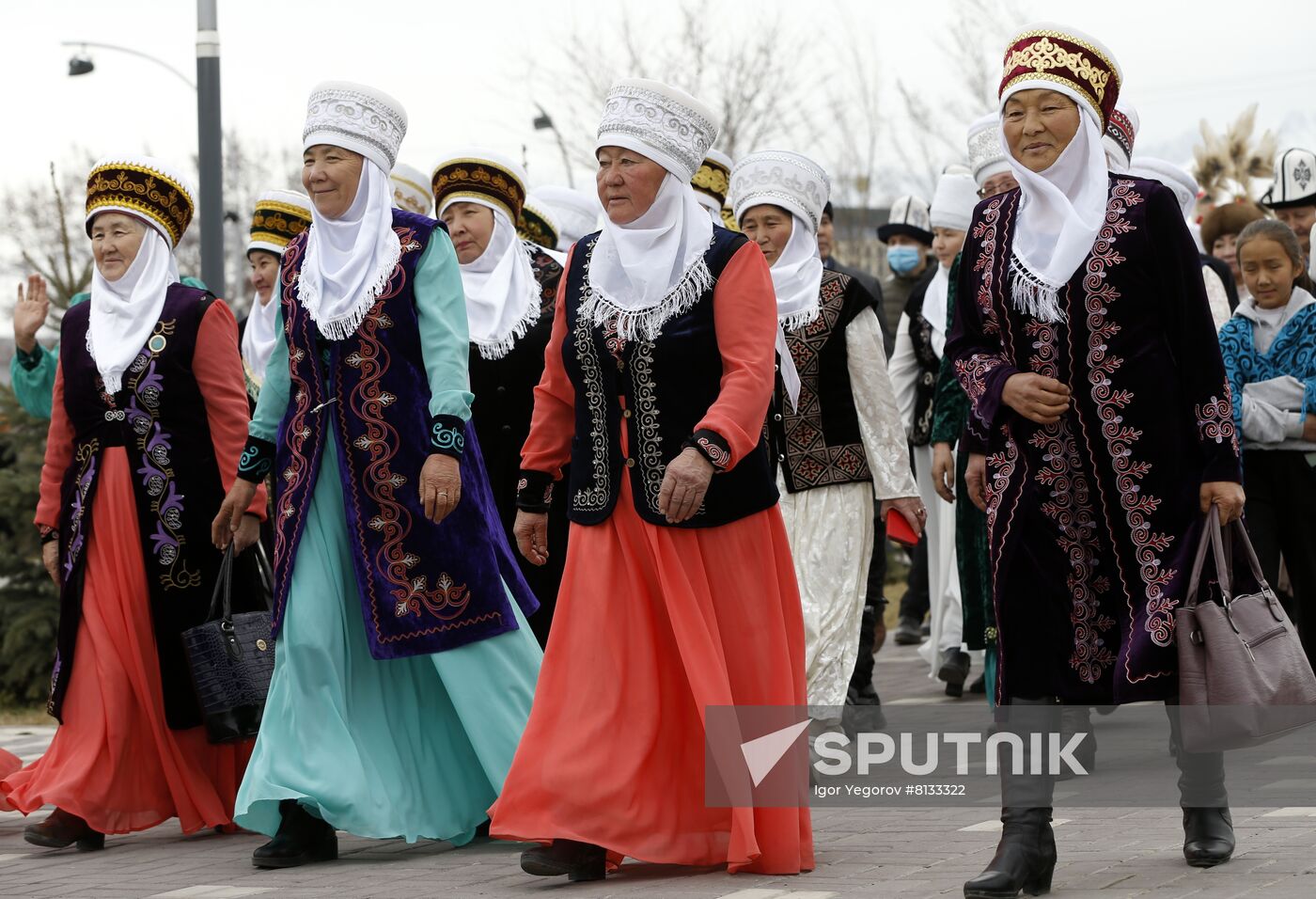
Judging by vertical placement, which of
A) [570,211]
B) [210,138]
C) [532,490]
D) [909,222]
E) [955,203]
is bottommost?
[532,490]

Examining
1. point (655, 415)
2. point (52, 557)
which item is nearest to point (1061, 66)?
point (655, 415)

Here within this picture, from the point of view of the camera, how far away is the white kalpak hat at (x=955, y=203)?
931 cm

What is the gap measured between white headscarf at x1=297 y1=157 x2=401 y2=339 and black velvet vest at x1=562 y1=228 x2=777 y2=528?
88 cm

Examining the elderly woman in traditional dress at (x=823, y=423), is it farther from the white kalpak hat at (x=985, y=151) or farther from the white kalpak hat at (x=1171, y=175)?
the white kalpak hat at (x=1171, y=175)

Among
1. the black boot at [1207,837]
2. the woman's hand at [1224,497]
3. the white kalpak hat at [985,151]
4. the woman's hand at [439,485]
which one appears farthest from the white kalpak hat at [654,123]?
the white kalpak hat at [985,151]

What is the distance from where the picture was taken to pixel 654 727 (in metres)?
5.29

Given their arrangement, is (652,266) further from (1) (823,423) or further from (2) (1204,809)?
(1) (823,423)

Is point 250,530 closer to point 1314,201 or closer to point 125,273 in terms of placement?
point 125,273

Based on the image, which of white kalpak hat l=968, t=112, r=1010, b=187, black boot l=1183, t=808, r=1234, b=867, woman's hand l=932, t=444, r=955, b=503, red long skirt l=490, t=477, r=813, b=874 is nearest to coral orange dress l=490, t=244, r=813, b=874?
red long skirt l=490, t=477, r=813, b=874

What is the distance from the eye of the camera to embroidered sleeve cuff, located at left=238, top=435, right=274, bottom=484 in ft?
20.5

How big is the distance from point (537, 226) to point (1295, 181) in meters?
3.81

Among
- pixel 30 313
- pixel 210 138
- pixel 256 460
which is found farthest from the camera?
pixel 210 138

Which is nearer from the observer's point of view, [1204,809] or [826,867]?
[1204,809]

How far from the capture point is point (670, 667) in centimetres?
539
